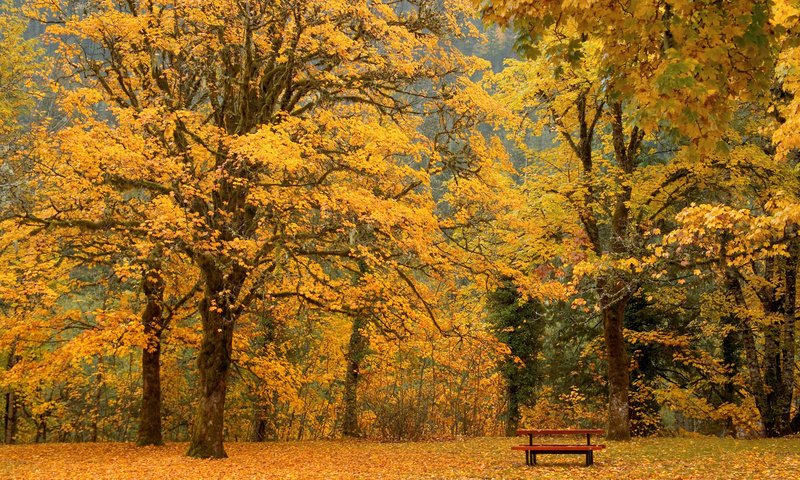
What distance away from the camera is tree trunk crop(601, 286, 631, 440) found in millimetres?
14875

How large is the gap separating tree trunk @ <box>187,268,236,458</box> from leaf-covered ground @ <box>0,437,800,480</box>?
0.51 m

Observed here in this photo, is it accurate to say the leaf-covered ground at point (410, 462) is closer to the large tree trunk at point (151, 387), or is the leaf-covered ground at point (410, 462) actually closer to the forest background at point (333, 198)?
the large tree trunk at point (151, 387)

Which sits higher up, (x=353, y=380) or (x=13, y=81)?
(x=13, y=81)

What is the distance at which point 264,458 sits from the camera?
13289 millimetres

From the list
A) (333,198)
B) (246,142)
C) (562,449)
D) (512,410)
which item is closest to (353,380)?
(512,410)

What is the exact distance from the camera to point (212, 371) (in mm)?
12898

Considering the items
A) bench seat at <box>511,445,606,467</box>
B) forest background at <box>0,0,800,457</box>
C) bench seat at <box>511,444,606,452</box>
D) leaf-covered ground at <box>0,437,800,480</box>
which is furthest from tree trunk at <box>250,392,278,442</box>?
bench seat at <box>511,444,606,452</box>

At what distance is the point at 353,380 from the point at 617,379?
27.7 feet

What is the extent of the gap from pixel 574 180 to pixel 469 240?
3.05 meters

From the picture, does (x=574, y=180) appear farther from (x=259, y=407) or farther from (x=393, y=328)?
(x=259, y=407)

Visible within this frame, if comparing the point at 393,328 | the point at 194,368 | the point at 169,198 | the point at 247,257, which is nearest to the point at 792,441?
the point at 393,328

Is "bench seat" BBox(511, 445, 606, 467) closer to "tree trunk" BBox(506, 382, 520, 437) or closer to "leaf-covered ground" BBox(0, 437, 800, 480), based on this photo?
"leaf-covered ground" BBox(0, 437, 800, 480)

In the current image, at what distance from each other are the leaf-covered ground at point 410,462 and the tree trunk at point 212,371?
511 mm

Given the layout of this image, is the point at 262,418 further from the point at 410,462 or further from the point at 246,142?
the point at 246,142
